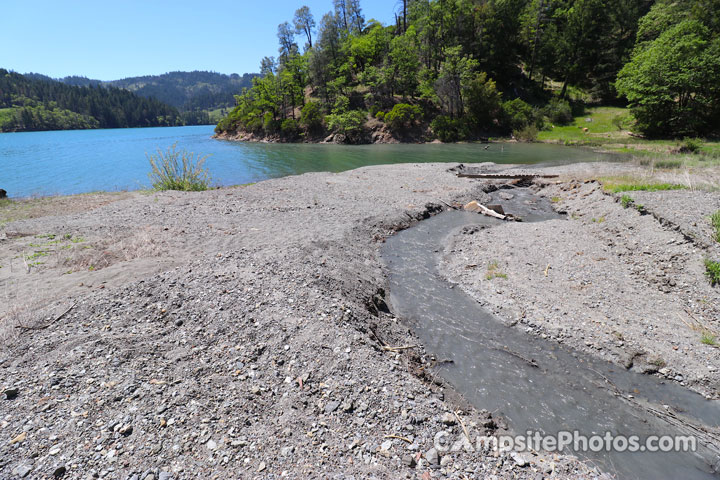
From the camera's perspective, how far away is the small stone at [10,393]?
5.31 metres

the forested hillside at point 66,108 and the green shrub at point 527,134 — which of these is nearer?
the green shrub at point 527,134

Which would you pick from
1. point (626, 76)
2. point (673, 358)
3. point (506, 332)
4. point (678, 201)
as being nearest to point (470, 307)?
point (506, 332)

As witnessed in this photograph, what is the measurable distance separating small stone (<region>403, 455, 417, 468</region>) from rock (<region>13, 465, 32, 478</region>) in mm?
5084

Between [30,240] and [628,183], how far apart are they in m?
30.0

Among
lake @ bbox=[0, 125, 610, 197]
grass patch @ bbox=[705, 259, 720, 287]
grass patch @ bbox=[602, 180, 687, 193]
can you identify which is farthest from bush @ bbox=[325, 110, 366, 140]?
grass patch @ bbox=[705, 259, 720, 287]

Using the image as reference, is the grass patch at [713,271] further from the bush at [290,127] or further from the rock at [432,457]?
the bush at [290,127]

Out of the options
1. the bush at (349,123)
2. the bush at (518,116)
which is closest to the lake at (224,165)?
the bush at (518,116)

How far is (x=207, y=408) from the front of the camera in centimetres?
530

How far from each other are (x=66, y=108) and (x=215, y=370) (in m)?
232

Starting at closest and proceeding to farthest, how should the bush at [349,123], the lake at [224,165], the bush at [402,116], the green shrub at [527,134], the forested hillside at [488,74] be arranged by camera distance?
the lake at [224,165], the forested hillside at [488,74], the green shrub at [527,134], the bush at [402,116], the bush at [349,123]

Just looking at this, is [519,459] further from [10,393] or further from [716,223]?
[716,223]

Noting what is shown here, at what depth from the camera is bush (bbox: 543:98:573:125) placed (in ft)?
193

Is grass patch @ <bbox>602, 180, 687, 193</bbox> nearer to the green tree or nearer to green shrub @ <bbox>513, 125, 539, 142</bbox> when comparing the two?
the green tree

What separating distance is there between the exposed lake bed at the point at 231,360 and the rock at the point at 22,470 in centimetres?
8
